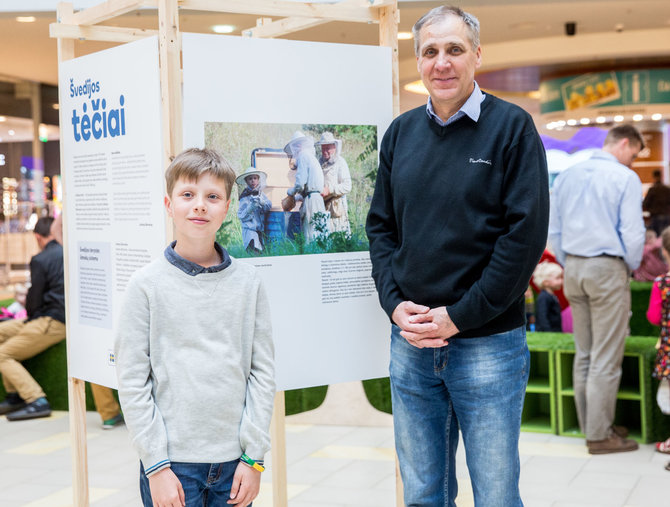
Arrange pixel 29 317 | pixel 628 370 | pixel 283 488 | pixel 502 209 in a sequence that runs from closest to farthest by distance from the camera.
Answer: pixel 502 209, pixel 283 488, pixel 628 370, pixel 29 317

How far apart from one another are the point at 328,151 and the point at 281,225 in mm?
293

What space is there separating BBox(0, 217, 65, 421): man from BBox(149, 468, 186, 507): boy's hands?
405 centimetres

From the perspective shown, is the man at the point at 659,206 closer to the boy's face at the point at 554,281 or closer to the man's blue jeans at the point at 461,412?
the boy's face at the point at 554,281

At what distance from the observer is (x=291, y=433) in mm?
5215

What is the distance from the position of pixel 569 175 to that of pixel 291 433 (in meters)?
2.25

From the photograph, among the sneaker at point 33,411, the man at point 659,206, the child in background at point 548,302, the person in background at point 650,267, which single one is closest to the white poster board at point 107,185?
the sneaker at point 33,411

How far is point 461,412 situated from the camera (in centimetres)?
223

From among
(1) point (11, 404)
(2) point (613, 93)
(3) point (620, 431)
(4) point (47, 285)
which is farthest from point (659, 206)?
(1) point (11, 404)

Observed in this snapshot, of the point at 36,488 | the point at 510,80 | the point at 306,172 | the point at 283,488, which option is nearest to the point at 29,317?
the point at 36,488

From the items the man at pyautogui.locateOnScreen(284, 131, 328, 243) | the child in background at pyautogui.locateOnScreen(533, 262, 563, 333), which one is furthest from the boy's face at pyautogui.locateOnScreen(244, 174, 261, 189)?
the child in background at pyautogui.locateOnScreen(533, 262, 563, 333)

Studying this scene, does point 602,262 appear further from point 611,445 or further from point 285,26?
point 285,26

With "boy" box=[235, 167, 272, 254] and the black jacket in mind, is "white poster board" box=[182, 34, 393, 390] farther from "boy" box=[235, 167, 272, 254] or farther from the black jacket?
the black jacket

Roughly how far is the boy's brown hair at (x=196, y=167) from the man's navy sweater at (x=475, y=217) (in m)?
0.49

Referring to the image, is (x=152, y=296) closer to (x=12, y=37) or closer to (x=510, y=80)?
(x=12, y=37)
